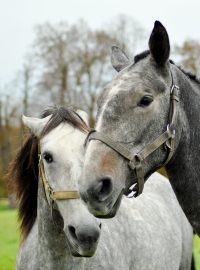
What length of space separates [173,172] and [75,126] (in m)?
1.37

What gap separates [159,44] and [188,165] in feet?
2.72

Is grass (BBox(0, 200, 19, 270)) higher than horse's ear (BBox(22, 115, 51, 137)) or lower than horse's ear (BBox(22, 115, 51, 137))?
lower

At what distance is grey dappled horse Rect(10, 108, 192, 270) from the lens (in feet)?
13.7

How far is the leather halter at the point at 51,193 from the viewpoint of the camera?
420cm

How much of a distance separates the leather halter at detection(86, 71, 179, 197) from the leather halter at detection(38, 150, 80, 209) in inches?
41.3

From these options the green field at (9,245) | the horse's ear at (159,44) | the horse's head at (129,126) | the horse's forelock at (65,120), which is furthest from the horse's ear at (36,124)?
the horse's ear at (159,44)

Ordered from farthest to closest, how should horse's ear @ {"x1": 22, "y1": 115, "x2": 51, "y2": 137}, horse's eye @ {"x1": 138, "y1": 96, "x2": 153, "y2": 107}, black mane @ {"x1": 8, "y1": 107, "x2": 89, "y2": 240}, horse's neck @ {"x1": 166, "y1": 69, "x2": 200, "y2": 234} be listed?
black mane @ {"x1": 8, "y1": 107, "x2": 89, "y2": 240}
horse's ear @ {"x1": 22, "y1": 115, "x2": 51, "y2": 137}
horse's neck @ {"x1": 166, "y1": 69, "x2": 200, "y2": 234}
horse's eye @ {"x1": 138, "y1": 96, "x2": 153, "y2": 107}

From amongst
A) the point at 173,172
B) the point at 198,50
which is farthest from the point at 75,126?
the point at 198,50

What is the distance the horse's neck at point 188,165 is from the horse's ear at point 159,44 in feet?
0.81

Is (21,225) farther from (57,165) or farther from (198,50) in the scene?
(198,50)

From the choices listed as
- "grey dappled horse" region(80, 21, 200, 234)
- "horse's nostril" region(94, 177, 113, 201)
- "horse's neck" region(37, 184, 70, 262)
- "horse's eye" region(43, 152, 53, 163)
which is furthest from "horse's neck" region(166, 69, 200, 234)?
"horse's neck" region(37, 184, 70, 262)

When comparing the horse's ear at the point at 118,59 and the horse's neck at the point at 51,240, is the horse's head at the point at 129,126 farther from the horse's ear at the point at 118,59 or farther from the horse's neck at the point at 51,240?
the horse's neck at the point at 51,240

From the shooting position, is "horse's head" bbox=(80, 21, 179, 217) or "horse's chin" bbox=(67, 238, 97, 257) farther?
"horse's chin" bbox=(67, 238, 97, 257)

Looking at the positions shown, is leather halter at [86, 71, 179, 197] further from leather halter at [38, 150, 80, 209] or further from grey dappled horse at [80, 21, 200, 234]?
leather halter at [38, 150, 80, 209]
